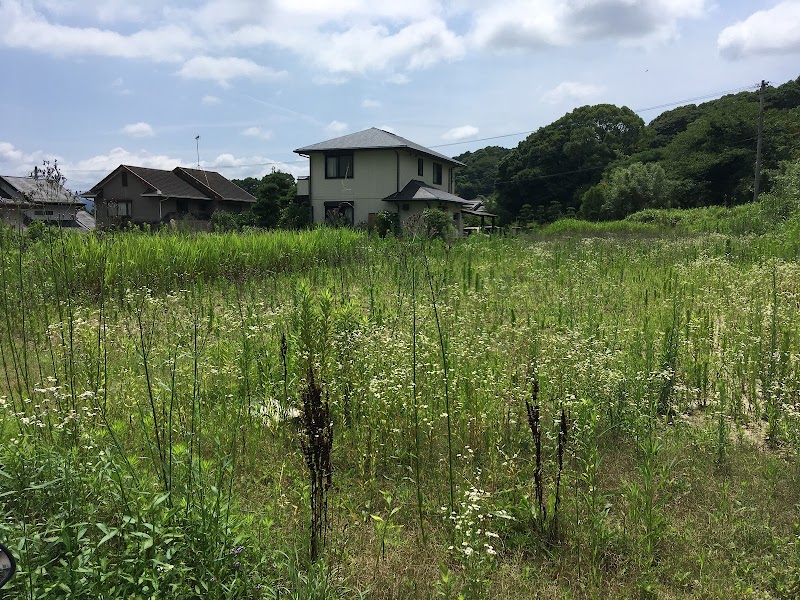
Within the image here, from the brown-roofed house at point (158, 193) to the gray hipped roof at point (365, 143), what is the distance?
447 inches

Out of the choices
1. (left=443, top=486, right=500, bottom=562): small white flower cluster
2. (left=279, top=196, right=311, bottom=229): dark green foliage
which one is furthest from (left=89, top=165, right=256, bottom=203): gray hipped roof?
(left=443, top=486, right=500, bottom=562): small white flower cluster

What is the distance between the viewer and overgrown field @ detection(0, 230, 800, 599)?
1.90 meters

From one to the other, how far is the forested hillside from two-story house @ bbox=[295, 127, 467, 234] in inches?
561

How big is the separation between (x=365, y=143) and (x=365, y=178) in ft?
5.79

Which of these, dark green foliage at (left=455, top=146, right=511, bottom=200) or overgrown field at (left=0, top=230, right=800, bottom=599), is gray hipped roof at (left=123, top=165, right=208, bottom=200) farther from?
dark green foliage at (left=455, top=146, right=511, bottom=200)

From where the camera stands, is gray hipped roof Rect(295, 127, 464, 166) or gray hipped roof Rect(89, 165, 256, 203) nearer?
gray hipped roof Rect(295, 127, 464, 166)

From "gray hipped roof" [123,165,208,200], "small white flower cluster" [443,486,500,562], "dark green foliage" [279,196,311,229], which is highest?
"gray hipped roof" [123,165,208,200]

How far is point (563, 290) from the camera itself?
6.72 m

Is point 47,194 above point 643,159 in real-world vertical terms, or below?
below

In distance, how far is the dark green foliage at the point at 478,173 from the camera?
63.6 m

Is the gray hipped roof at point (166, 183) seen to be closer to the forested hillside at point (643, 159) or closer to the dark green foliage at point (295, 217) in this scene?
the dark green foliage at point (295, 217)

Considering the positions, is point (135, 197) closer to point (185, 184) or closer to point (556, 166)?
point (185, 184)

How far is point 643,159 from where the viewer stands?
42031mm

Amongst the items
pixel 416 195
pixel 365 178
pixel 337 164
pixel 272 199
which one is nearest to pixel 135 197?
pixel 272 199
